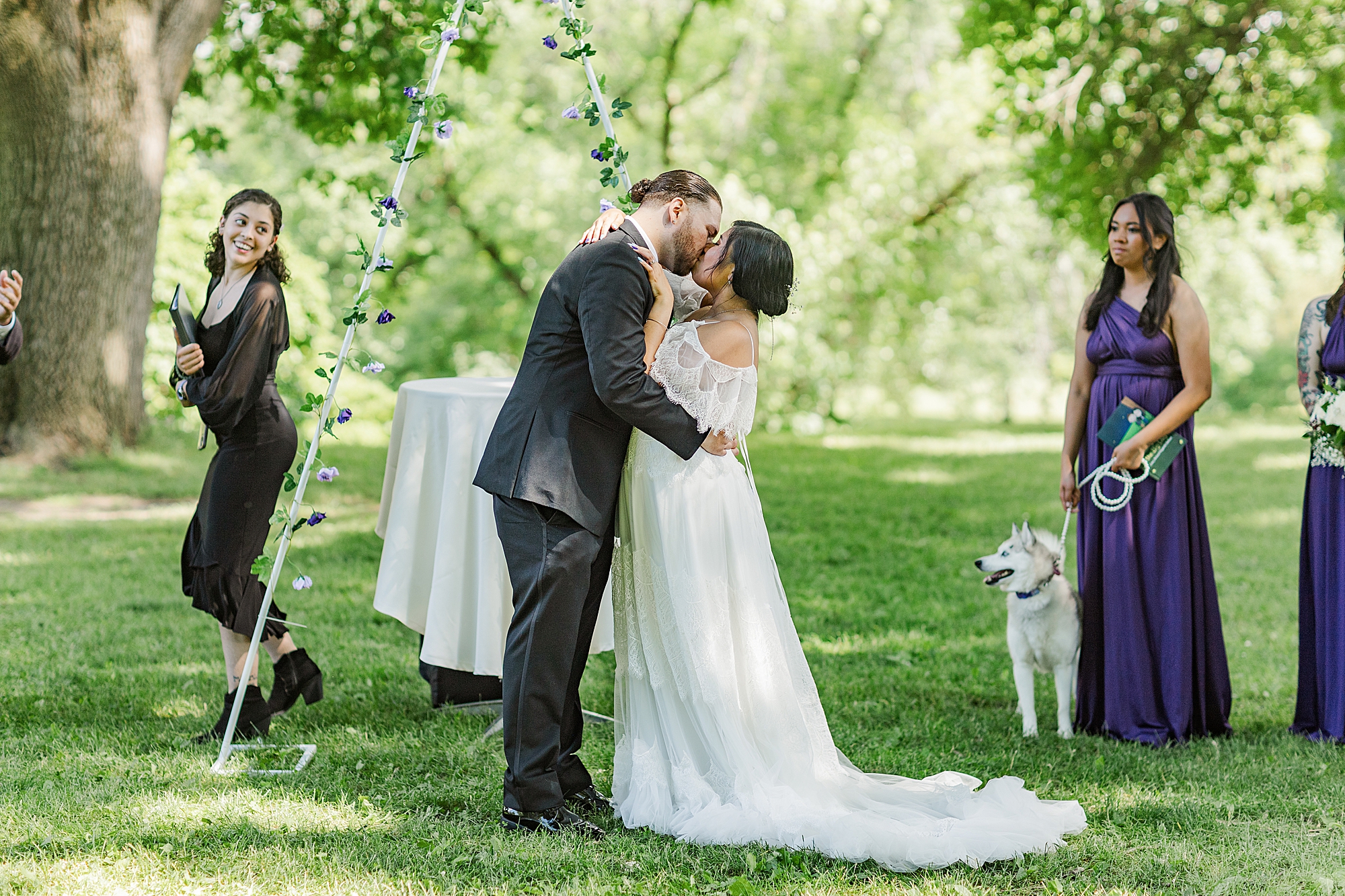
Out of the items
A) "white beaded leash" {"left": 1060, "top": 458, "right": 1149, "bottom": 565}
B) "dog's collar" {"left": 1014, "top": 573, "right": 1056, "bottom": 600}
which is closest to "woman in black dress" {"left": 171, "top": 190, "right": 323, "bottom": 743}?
"dog's collar" {"left": 1014, "top": 573, "right": 1056, "bottom": 600}

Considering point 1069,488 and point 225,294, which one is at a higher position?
point 225,294

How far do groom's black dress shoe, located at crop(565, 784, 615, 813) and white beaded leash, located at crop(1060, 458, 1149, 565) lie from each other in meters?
2.24

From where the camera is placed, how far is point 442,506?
477 cm

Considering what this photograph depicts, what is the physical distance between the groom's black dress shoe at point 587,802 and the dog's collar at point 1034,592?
2.01 m

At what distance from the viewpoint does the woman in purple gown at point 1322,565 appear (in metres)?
4.73

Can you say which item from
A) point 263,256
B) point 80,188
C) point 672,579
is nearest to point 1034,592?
point 672,579

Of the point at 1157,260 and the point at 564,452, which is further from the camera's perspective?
the point at 1157,260

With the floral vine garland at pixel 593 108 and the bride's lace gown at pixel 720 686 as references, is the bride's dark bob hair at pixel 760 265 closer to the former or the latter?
the bride's lace gown at pixel 720 686

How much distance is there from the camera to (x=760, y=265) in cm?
361

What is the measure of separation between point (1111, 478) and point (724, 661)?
7.15 ft

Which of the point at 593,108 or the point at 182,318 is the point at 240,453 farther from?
the point at 593,108

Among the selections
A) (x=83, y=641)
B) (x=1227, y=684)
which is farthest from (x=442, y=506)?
(x=1227, y=684)

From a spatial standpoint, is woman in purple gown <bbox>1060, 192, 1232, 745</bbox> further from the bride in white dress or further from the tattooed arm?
the bride in white dress

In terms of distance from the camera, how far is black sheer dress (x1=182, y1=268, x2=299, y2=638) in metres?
4.37
